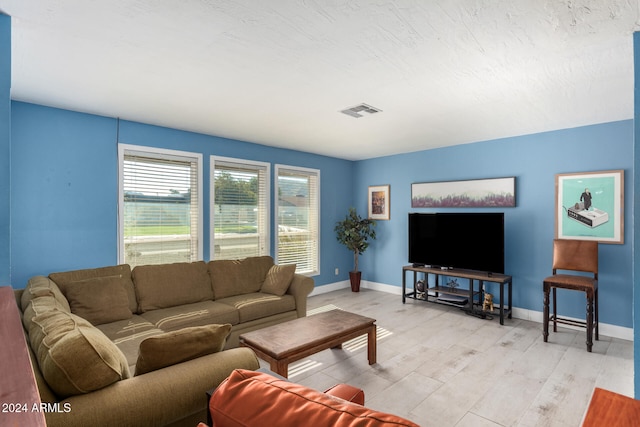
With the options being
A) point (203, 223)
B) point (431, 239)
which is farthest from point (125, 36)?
point (431, 239)

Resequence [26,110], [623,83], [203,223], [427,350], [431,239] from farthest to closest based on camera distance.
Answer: [431,239] → [203,223] → [427,350] → [26,110] → [623,83]

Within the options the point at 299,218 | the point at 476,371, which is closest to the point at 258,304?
the point at 476,371

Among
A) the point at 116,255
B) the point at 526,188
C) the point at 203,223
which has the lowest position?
the point at 116,255

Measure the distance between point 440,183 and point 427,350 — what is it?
2.80 m

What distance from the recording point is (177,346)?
5.05 ft

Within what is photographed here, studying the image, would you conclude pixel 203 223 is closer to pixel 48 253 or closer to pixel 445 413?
pixel 48 253

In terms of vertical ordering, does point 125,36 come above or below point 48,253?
above

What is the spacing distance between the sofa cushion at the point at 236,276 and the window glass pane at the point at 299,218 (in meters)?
1.10

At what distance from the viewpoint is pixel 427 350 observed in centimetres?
346

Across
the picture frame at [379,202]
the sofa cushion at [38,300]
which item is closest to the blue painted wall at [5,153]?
the sofa cushion at [38,300]

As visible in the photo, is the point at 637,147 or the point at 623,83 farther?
the point at 623,83

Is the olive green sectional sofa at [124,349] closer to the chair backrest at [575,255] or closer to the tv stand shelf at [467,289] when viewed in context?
the tv stand shelf at [467,289]

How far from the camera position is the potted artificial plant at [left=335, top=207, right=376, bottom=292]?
6.10 m

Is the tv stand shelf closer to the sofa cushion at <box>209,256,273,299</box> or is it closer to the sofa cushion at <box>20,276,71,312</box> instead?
the sofa cushion at <box>209,256,273,299</box>
